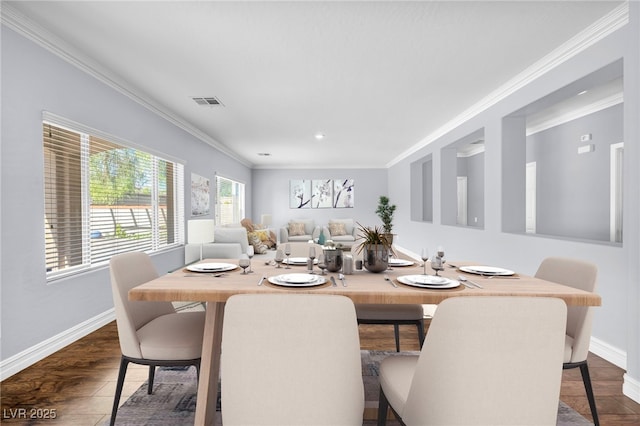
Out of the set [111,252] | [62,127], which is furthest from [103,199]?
[62,127]

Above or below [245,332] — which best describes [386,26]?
above

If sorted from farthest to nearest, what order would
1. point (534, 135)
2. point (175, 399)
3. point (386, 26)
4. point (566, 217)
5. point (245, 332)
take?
point (534, 135)
point (566, 217)
point (386, 26)
point (175, 399)
point (245, 332)

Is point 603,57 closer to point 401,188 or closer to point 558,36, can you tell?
point 558,36

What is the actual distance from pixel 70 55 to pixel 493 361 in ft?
11.8

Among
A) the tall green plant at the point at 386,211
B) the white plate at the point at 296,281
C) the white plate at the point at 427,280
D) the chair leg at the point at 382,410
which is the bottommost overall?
the chair leg at the point at 382,410

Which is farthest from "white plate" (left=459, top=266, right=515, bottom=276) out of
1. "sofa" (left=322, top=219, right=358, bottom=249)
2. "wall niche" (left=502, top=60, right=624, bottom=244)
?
"sofa" (left=322, top=219, right=358, bottom=249)

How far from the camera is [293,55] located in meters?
2.95

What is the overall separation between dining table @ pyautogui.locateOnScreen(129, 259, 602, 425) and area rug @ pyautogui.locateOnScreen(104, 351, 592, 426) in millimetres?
308

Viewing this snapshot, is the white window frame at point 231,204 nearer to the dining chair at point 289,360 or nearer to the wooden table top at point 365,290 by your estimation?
the wooden table top at point 365,290

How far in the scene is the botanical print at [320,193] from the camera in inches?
397

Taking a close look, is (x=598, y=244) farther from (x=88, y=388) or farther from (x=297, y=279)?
(x=88, y=388)

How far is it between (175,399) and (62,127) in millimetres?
2350

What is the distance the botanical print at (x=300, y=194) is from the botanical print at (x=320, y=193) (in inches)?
4.7

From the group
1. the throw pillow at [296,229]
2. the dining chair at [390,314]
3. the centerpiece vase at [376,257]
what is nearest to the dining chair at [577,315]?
the dining chair at [390,314]
